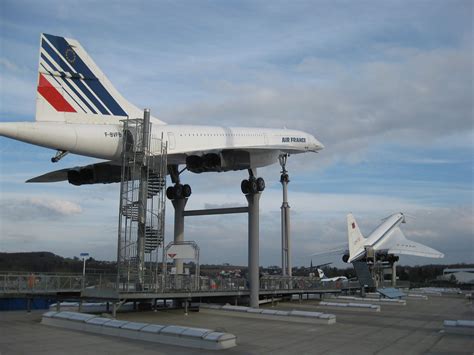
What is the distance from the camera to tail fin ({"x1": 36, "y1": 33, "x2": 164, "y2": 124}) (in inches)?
807

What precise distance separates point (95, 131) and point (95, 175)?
17.3 feet

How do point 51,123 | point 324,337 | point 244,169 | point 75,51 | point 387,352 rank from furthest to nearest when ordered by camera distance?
point 244,169, point 75,51, point 51,123, point 324,337, point 387,352

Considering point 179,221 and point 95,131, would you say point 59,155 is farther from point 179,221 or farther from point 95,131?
point 179,221

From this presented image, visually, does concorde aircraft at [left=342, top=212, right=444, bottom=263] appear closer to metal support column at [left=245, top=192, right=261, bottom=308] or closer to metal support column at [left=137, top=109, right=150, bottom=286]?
metal support column at [left=245, top=192, right=261, bottom=308]

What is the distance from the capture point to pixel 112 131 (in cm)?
2191

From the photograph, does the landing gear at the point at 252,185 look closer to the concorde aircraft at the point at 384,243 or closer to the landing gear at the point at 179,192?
the landing gear at the point at 179,192

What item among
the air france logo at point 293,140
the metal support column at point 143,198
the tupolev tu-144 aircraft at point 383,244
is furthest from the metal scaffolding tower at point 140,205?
the tupolev tu-144 aircraft at point 383,244

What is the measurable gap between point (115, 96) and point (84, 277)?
26.4 feet

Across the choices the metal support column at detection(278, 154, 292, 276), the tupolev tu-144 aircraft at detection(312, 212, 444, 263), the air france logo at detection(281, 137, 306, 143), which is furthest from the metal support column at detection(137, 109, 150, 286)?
the tupolev tu-144 aircraft at detection(312, 212, 444, 263)

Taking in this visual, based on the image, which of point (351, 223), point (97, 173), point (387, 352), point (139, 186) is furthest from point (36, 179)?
point (351, 223)

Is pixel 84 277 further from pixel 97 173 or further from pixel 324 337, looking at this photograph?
pixel 324 337

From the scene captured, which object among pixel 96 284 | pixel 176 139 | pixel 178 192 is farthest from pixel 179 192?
pixel 96 284

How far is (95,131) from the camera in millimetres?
21078

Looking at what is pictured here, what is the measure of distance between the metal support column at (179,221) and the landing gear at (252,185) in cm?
367
